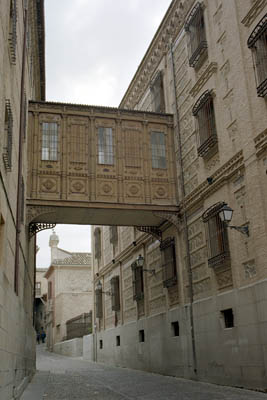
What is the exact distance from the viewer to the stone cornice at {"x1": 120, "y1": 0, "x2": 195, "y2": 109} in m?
16.9

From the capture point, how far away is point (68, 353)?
3716 cm

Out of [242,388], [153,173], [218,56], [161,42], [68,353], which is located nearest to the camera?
[242,388]

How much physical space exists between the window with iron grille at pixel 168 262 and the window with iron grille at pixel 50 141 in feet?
16.7

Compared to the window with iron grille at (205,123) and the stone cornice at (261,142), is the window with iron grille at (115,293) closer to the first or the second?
the window with iron grille at (205,123)

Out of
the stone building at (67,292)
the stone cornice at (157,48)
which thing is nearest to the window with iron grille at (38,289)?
the stone building at (67,292)

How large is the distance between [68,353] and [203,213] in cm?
2649

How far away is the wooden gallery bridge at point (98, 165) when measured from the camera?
51.6 ft

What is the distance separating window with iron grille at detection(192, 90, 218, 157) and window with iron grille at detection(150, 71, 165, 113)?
3740 mm

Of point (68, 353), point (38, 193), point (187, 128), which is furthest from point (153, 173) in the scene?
point (68, 353)

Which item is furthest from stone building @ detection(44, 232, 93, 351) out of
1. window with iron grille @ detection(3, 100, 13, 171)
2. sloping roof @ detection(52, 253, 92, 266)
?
window with iron grille @ detection(3, 100, 13, 171)

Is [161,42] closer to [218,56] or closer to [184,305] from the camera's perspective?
[218,56]

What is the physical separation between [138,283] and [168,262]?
13.0 feet

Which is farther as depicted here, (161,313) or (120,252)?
(120,252)

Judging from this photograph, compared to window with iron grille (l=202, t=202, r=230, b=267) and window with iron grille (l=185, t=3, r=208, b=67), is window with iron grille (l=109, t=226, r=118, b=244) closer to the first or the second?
window with iron grille (l=202, t=202, r=230, b=267)
